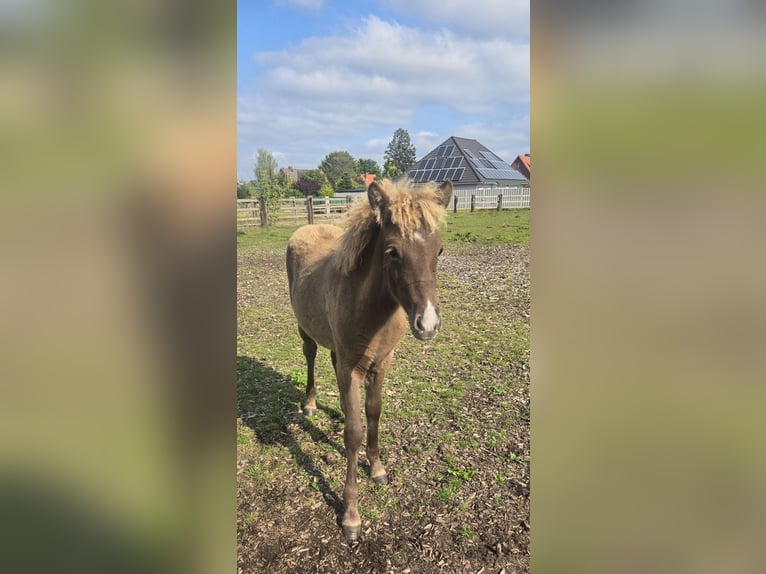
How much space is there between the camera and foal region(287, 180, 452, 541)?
2.56 m

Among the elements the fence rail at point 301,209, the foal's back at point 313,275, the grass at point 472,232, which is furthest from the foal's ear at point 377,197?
the fence rail at point 301,209

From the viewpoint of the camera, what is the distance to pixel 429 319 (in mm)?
2395

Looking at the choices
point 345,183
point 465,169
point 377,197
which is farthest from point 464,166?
point 377,197

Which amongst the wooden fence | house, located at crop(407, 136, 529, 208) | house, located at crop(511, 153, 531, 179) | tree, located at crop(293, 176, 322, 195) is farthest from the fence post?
house, located at crop(407, 136, 529, 208)

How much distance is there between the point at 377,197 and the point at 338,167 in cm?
2987

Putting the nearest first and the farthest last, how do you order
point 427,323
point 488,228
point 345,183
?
point 427,323 → point 488,228 → point 345,183

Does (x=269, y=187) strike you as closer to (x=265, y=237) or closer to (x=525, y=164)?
(x=265, y=237)

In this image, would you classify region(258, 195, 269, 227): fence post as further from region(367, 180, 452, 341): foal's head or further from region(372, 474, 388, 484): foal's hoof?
region(367, 180, 452, 341): foal's head
